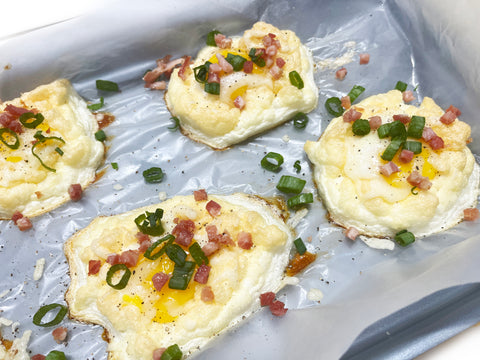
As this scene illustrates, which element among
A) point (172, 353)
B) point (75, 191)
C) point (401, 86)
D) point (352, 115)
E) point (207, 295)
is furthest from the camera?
point (401, 86)

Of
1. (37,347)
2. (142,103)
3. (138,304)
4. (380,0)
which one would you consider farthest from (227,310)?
(380,0)

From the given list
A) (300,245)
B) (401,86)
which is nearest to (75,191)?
(300,245)

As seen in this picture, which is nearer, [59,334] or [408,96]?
[59,334]

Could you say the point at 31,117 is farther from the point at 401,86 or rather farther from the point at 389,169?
the point at 401,86

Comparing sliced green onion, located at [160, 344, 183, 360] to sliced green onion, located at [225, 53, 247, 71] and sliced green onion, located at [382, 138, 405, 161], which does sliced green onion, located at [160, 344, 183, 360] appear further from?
sliced green onion, located at [225, 53, 247, 71]

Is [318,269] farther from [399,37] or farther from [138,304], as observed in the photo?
[399,37]

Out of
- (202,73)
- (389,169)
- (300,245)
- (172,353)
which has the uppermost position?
(202,73)

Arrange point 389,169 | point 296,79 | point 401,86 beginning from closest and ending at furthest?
point 389,169
point 296,79
point 401,86
